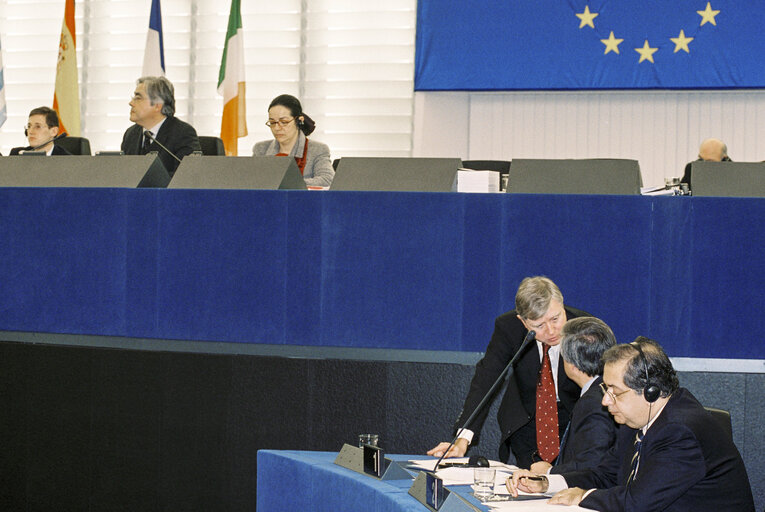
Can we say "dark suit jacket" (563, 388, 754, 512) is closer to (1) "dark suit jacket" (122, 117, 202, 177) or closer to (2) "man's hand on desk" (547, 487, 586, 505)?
(2) "man's hand on desk" (547, 487, 586, 505)

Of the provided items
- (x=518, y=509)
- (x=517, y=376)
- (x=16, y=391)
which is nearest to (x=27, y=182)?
(x=16, y=391)

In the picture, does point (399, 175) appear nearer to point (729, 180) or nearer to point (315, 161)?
point (315, 161)

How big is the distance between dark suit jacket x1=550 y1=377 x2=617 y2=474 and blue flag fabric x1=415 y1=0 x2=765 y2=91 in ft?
16.1

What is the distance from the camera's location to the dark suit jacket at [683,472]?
95.1 inches

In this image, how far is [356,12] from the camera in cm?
840

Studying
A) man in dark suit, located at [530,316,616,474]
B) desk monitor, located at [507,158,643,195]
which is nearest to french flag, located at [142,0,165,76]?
desk monitor, located at [507,158,643,195]

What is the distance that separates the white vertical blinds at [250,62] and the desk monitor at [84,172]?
3.92 m

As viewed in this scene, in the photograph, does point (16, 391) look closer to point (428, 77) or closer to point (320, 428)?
point (320, 428)

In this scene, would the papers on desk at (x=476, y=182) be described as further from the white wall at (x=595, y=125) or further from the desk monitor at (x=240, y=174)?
the white wall at (x=595, y=125)

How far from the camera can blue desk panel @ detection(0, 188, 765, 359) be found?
3.98 m

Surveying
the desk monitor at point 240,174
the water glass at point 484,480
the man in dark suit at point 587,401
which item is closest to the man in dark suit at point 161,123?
the desk monitor at point 240,174

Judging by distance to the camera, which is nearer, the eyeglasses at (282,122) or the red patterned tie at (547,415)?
the red patterned tie at (547,415)

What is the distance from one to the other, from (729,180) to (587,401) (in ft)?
5.04

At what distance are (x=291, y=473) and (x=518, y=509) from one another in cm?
115
